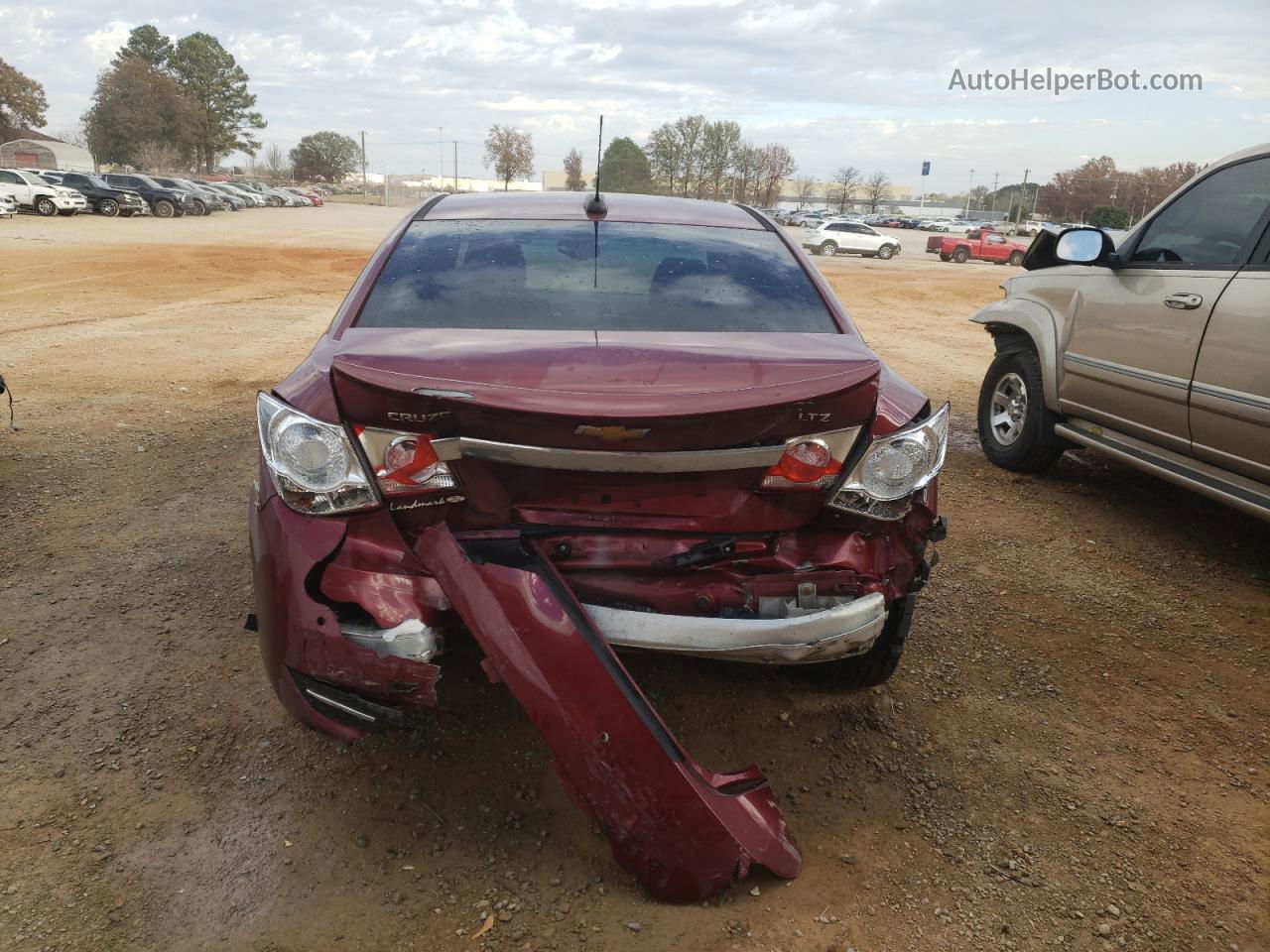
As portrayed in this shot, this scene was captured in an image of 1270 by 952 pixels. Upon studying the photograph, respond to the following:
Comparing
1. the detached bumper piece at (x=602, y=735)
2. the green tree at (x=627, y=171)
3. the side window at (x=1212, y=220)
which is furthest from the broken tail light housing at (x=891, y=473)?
the green tree at (x=627, y=171)

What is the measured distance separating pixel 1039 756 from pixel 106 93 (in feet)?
277

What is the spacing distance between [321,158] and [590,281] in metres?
115

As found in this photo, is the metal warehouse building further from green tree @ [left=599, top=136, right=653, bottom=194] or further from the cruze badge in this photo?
the cruze badge

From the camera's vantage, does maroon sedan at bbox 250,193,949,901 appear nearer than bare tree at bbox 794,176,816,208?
Yes

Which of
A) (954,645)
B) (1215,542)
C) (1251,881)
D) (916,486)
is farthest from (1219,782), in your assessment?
(1215,542)

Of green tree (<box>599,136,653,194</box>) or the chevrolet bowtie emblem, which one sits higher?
green tree (<box>599,136,653,194</box>)

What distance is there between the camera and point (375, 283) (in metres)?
2.85

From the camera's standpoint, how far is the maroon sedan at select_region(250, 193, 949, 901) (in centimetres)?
199

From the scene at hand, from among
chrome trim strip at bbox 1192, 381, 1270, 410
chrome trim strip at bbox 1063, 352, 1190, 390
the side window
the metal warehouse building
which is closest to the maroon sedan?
chrome trim strip at bbox 1192, 381, 1270, 410

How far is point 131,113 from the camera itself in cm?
6912

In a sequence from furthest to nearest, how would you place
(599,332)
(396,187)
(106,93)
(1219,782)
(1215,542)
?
(396,187), (106,93), (1215,542), (1219,782), (599,332)

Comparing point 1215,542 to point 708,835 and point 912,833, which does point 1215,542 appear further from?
point 708,835

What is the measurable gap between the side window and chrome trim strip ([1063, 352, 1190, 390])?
0.53 metres

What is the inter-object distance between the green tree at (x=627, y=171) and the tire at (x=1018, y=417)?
6197 cm
